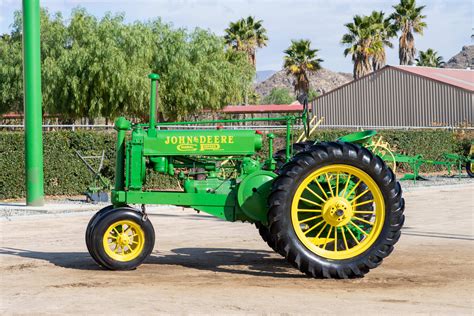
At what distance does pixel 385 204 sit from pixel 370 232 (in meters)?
0.35

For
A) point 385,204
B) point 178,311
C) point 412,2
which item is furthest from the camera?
point 412,2

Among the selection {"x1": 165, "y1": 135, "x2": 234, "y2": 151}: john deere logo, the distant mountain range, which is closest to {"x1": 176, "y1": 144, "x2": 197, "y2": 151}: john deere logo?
{"x1": 165, "y1": 135, "x2": 234, "y2": 151}: john deere logo

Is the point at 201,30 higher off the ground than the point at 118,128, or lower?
higher

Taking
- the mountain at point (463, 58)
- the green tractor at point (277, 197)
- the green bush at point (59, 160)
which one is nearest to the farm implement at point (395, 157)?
the green tractor at point (277, 197)

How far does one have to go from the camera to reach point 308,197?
9188 mm

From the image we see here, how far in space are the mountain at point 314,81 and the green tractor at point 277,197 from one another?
14663 cm

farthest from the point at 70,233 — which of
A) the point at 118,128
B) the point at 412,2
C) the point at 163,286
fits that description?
the point at 412,2

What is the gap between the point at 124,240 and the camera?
9.23 meters

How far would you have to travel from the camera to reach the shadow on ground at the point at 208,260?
941 cm

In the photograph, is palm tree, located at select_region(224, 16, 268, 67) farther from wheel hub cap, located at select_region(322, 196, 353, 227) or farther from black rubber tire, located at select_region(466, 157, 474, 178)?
wheel hub cap, located at select_region(322, 196, 353, 227)

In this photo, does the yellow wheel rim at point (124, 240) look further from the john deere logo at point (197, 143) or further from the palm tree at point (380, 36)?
the palm tree at point (380, 36)

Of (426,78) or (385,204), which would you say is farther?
(426,78)

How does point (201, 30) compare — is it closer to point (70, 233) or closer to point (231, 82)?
point (231, 82)

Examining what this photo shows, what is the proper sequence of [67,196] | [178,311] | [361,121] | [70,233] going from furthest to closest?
[361,121] < [67,196] < [70,233] < [178,311]
